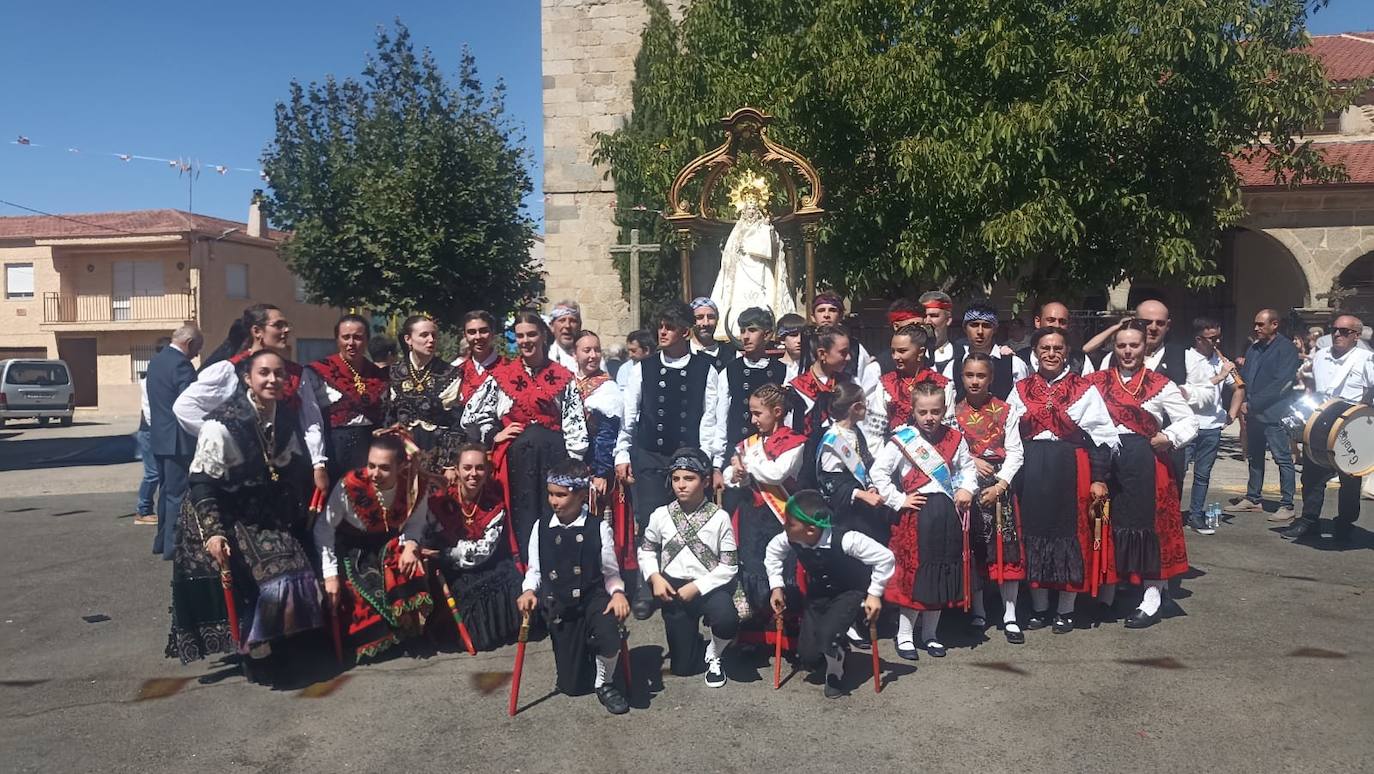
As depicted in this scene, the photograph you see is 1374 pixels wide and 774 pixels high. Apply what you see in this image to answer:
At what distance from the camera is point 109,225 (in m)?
34.2

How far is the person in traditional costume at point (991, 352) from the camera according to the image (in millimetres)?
6328

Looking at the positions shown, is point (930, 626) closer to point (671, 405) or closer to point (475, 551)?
point (671, 405)

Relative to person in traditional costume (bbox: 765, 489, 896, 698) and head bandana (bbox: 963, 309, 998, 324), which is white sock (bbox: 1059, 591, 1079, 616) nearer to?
person in traditional costume (bbox: 765, 489, 896, 698)

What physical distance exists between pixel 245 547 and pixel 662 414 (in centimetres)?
245

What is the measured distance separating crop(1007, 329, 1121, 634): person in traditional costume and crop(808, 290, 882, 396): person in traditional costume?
80cm

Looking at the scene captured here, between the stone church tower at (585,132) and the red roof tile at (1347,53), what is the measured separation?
1293 centimetres

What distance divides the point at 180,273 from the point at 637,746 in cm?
3362

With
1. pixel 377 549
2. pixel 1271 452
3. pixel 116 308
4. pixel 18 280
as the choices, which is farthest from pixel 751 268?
pixel 18 280

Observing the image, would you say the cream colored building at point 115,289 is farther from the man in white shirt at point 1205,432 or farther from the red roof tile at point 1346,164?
the man in white shirt at point 1205,432

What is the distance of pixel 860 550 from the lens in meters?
4.75

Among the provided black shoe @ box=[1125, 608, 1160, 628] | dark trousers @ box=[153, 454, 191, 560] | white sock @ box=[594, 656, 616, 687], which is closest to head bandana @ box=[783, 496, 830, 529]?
white sock @ box=[594, 656, 616, 687]

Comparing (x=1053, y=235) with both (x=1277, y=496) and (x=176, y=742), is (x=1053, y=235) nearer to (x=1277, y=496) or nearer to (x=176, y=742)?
(x=1277, y=496)

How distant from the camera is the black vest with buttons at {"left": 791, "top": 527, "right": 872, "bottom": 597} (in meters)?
4.84

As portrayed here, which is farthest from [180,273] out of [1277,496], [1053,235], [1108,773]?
[1108,773]
